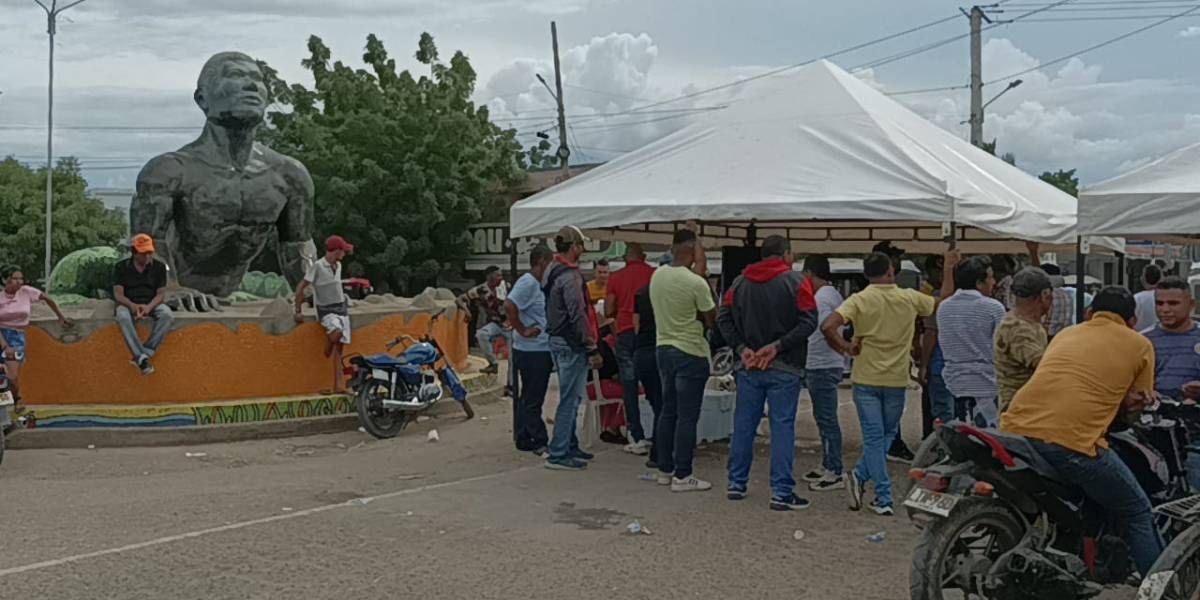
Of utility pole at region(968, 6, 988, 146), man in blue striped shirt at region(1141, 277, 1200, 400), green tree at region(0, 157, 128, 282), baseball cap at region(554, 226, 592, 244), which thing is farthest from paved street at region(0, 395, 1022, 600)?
green tree at region(0, 157, 128, 282)

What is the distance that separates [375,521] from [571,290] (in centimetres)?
237

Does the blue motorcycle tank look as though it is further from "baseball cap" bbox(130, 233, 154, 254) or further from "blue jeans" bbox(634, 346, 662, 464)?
"blue jeans" bbox(634, 346, 662, 464)

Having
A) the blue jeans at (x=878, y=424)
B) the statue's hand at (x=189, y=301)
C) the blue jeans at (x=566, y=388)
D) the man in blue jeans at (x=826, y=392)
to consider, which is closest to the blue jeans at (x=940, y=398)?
the man in blue jeans at (x=826, y=392)

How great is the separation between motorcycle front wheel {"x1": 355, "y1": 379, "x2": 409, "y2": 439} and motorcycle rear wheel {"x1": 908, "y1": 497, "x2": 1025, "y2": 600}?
6.87m

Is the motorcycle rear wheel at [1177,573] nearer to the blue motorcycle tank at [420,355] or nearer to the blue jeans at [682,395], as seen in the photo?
the blue jeans at [682,395]

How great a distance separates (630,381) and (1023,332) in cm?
398

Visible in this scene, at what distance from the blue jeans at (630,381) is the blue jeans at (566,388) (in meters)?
0.48

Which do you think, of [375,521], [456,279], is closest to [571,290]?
[375,521]

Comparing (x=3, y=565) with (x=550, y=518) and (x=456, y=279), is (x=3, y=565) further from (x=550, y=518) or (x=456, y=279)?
(x=456, y=279)

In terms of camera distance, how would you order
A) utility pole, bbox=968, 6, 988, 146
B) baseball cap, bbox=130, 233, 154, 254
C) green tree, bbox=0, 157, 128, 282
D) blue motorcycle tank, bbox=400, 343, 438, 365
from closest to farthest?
baseball cap, bbox=130, 233, 154, 254, blue motorcycle tank, bbox=400, 343, 438, 365, utility pole, bbox=968, 6, 988, 146, green tree, bbox=0, 157, 128, 282

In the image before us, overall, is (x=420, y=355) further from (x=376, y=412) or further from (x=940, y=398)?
(x=940, y=398)

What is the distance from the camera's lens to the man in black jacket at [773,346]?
299 inches

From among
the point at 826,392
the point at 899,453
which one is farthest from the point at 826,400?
the point at 899,453

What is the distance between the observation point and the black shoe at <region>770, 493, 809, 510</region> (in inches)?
306
